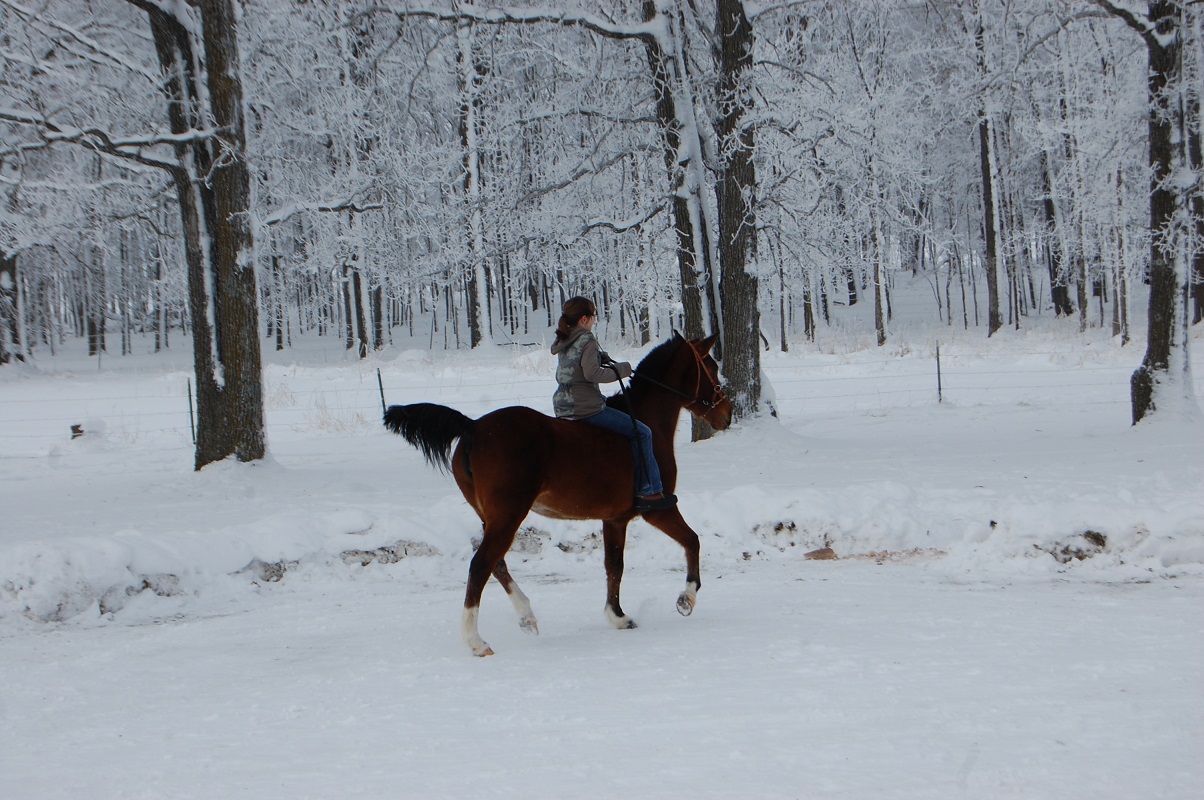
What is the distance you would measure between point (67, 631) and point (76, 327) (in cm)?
8382

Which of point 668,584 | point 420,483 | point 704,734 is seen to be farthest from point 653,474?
point 420,483

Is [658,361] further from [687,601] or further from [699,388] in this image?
[687,601]

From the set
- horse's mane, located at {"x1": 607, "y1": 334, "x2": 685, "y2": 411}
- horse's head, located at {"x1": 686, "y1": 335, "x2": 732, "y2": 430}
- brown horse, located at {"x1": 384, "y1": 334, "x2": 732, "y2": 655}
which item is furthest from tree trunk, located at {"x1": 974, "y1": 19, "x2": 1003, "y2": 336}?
brown horse, located at {"x1": 384, "y1": 334, "x2": 732, "y2": 655}

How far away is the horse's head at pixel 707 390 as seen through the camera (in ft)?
23.5

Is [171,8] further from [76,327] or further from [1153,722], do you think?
[76,327]

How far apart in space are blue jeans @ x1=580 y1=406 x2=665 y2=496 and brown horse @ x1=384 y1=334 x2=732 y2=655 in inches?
1.8

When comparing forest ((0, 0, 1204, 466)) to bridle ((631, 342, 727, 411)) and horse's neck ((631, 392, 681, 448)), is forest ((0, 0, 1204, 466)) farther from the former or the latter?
horse's neck ((631, 392, 681, 448))

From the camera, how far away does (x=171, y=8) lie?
504 inches

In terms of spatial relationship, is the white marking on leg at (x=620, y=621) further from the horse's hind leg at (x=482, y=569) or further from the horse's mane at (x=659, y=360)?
the horse's mane at (x=659, y=360)

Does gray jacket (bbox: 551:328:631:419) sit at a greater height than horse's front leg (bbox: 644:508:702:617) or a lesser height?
greater

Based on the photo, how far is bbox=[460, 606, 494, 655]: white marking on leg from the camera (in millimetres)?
5895

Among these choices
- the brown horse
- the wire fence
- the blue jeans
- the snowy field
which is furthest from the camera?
the wire fence

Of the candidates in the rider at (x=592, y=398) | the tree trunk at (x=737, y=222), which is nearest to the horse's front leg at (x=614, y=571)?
the rider at (x=592, y=398)

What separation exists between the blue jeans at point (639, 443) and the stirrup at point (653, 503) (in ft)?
0.17
